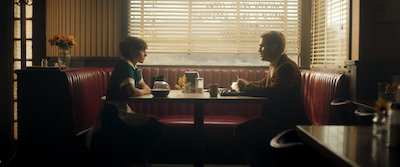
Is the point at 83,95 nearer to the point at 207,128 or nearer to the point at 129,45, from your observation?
the point at 129,45

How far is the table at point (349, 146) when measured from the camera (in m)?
0.75

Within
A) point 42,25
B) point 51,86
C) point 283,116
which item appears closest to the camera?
point 283,116

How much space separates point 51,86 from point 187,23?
6.70ft

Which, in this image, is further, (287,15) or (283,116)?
(287,15)

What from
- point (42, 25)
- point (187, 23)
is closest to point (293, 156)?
point (187, 23)

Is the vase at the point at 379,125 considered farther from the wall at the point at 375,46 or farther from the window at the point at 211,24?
the window at the point at 211,24

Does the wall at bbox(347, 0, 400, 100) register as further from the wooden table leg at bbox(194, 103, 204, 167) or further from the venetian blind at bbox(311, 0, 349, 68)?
the wooden table leg at bbox(194, 103, 204, 167)

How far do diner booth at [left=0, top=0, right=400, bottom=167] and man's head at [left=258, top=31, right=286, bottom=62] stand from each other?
1.61ft

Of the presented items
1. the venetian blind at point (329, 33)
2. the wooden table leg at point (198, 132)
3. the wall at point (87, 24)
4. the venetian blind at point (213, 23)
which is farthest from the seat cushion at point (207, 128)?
the wall at point (87, 24)

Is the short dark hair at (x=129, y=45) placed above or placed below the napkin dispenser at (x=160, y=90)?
above

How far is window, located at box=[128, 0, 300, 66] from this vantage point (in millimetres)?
3918

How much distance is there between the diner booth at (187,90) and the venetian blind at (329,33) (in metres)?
0.04

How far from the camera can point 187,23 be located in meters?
3.93

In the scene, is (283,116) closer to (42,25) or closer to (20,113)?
(20,113)
